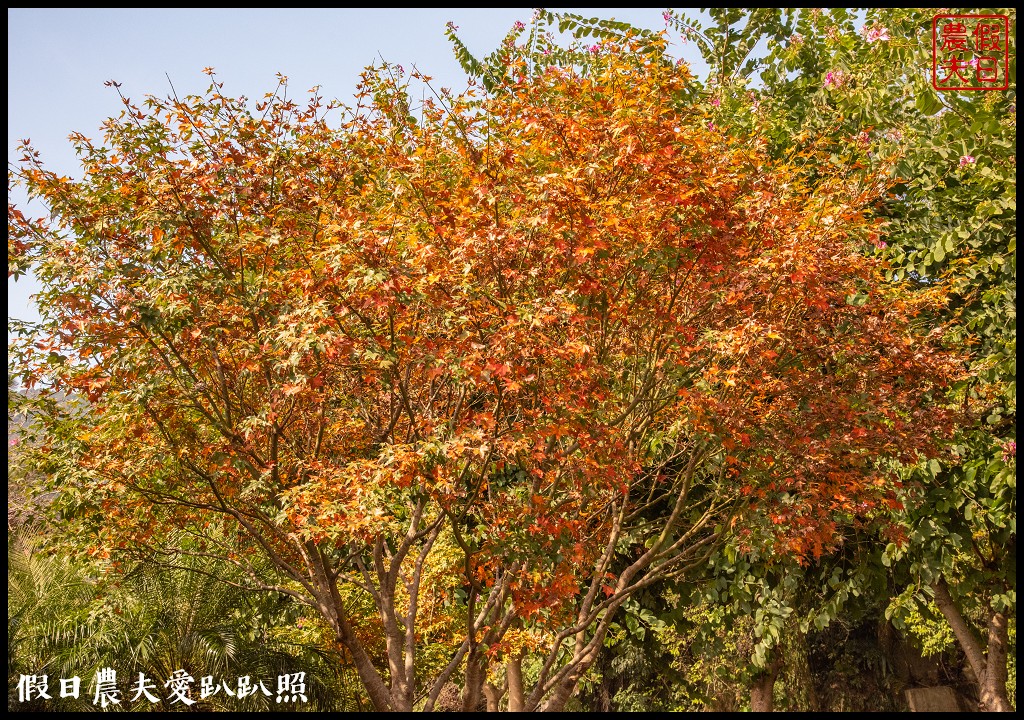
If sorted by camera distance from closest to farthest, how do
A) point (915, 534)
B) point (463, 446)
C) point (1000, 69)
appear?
point (463, 446)
point (1000, 69)
point (915, 534)

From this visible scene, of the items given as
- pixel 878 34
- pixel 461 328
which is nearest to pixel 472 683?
pixel 461 328

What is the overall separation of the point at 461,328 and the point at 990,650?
31.0ft

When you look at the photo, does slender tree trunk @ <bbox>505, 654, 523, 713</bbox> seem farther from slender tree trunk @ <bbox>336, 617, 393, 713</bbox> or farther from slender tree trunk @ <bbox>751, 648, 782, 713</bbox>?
slender tree trunk @ <bbox>336, 617, 393, 713</bbox>

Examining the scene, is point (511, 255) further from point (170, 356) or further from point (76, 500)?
point (76, 500)

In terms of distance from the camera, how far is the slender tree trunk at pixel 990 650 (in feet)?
34.7

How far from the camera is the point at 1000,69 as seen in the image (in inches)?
306

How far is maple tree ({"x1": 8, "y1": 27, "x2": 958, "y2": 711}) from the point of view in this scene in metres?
5.50

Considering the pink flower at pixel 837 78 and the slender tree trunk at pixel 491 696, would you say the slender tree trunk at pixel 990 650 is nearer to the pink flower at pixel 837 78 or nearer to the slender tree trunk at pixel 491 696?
the pink flower at pixel 837 78

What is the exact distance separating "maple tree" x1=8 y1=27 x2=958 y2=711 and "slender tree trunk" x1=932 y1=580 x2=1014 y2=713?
449 centimetres

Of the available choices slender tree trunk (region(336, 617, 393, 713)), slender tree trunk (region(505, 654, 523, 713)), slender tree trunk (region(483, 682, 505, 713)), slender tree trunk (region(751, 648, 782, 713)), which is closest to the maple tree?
slender tree trunk (region(336, 617, 393, 713))

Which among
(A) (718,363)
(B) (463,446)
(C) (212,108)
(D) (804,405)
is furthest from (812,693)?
(C) (212,108)

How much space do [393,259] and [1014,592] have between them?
25.0 ft

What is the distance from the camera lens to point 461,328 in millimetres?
5660

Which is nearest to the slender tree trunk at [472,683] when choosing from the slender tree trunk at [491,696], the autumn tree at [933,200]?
the autumn tree at [933,200]
